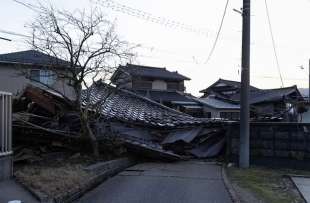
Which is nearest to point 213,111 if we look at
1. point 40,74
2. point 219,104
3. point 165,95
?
point 219,104

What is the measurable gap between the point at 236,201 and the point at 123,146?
5901mm

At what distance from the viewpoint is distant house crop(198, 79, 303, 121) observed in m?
27.1

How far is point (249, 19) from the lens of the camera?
40.8ft

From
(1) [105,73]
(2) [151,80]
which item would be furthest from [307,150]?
(2) [151,80]

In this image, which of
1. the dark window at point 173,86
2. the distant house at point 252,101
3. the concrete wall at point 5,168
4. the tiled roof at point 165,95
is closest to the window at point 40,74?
the concrete wall at point 5,168

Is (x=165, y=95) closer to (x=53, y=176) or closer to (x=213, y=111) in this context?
(x=213, y=111)

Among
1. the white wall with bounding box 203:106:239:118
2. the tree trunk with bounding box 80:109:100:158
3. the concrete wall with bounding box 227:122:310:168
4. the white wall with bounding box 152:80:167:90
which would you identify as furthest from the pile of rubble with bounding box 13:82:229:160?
the white wall with bounding box 152:80:167:90

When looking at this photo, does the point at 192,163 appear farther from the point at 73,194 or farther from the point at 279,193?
the point at 73,194

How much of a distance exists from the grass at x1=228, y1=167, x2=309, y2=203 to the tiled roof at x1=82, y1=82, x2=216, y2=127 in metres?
4.16

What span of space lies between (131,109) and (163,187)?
29.8 feet

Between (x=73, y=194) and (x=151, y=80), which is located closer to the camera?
(x=73, y=194)

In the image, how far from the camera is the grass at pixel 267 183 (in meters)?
7.97

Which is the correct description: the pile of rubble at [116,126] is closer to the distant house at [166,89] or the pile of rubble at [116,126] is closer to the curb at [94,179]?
the curb at [94,179]

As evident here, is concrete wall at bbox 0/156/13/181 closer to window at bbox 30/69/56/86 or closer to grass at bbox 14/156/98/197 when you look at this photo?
grass at bbox 14/156/98/197
